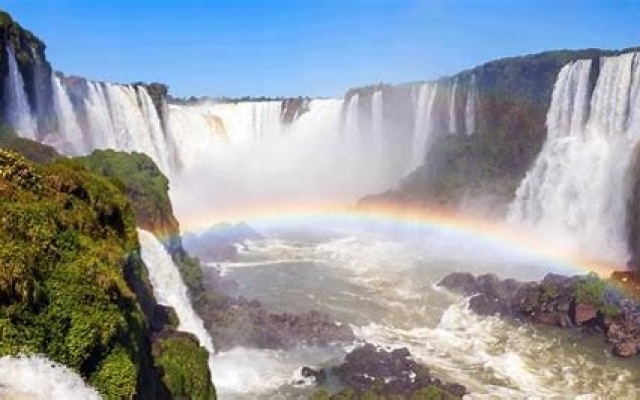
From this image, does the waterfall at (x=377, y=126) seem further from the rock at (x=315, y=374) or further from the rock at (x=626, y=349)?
the rock at (x=315, y=374)

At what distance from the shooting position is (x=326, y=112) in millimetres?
73688

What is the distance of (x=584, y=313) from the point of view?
96.5ft

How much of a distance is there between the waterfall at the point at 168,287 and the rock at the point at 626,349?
15292 mm

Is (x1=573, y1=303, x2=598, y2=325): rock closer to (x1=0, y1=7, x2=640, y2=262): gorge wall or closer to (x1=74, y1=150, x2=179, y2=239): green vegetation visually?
(x1=0, y1=7, x2=640, y2=262): gorge wall

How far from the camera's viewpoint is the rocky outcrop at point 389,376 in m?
21.1

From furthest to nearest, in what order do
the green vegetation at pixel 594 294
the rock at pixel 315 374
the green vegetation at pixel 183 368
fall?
the green vegetation at pixel 594 294 → the rock at pixel 315 374 → the green vegetation at pixel 183 368

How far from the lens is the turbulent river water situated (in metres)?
23.1

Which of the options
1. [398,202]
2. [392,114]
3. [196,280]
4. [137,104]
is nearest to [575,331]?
[196,280]

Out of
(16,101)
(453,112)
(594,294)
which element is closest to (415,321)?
(594,294)

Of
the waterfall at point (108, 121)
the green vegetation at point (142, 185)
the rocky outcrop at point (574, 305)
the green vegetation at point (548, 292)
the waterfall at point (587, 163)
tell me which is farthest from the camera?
the waterfall at point (108, 121)

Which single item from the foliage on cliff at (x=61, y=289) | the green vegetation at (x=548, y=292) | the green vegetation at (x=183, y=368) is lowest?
the green vegetation at (x=548, y=292)

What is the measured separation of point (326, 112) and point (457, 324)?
46542 millimetres

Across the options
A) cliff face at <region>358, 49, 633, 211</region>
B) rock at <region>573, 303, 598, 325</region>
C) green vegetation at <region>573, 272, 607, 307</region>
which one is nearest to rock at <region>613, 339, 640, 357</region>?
rock at <region>573, 303, 598, 325</region>

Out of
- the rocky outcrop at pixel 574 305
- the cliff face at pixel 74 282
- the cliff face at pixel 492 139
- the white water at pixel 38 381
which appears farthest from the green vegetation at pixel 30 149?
the cliff face at pixel 492 139
